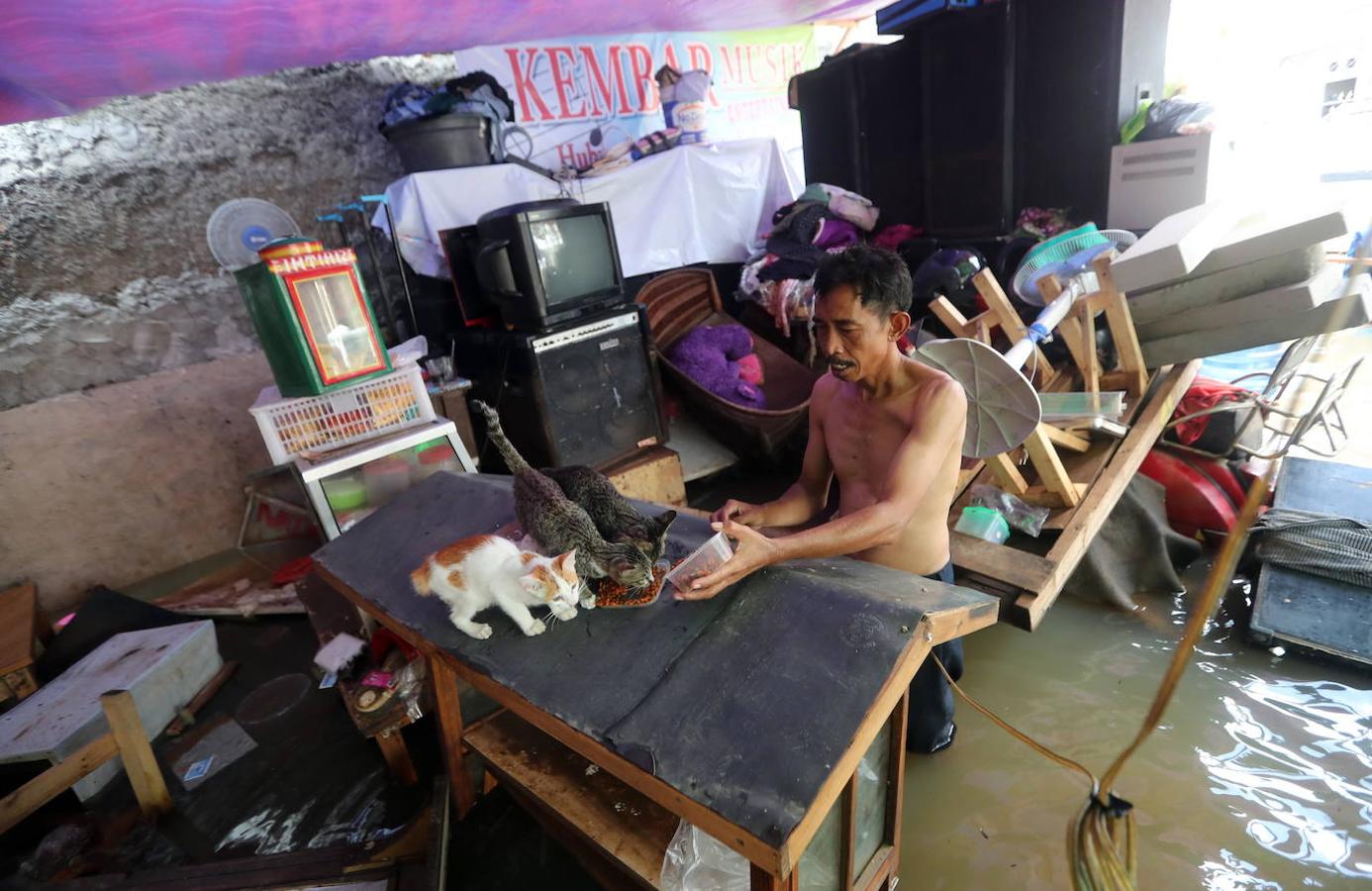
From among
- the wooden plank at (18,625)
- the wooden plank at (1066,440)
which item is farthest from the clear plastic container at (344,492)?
the wooden plank at (1066,440)

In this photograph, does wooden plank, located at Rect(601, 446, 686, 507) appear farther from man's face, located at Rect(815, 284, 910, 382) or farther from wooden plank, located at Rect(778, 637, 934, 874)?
wooden plank, located at Rect(778, 637, 934, 874)

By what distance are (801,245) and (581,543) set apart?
13.1ft

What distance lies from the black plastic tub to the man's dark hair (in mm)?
3122

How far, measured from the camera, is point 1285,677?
2455 millimetres

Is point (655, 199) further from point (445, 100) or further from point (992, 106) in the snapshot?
point (992, 106)

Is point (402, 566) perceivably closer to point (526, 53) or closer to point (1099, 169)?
point (526, 53)

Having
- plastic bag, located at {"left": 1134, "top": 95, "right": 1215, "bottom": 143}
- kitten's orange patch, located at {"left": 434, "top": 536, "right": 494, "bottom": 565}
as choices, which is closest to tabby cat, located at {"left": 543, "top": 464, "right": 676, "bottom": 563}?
kitten's orange patch, located at {"left": 434, "top": 536, "right": 494, "bottom": 565}

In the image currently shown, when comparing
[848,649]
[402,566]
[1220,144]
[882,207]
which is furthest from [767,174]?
[848,649]

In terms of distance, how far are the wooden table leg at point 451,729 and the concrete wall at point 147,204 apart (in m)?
3.43

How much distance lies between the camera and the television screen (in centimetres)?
339

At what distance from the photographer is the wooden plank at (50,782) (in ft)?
6.72

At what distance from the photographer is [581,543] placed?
1.58 m

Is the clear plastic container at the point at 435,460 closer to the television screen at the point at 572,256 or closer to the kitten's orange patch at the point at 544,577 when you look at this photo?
the television screen at the point at 572,256

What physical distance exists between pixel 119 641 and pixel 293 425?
160 cm
